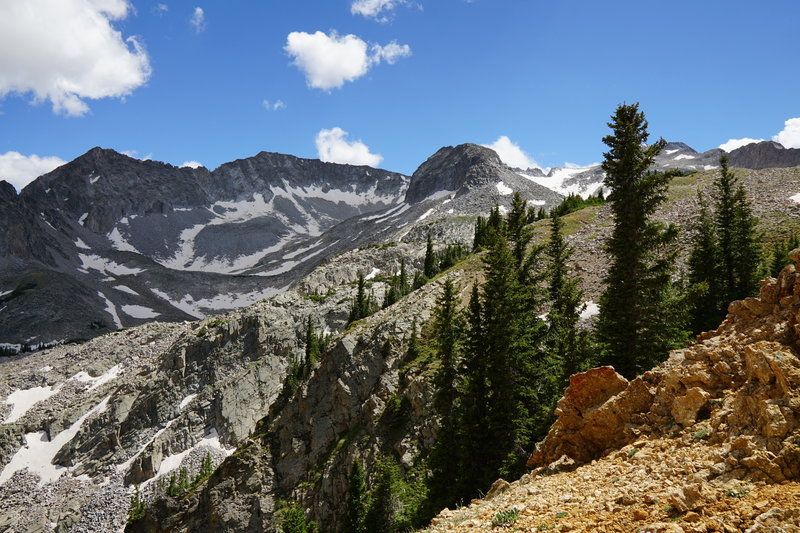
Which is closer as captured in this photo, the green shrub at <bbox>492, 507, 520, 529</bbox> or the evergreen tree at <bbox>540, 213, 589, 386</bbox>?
the green shrub at <bbox>492, 507, 520, 529</bbox>

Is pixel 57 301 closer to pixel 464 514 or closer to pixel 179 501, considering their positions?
pixel 179 501

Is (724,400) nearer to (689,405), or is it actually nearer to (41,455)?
(689,405)

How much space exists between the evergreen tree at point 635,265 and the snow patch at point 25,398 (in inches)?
4422

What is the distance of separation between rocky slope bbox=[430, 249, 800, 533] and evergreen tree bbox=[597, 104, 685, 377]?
7398 mm

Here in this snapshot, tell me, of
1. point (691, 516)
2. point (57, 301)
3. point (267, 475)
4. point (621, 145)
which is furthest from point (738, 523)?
point (57, 301)

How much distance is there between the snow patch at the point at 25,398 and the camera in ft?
313

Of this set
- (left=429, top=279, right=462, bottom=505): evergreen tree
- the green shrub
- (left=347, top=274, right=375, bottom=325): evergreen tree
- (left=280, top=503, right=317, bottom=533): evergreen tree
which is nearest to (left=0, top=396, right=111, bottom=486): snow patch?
(left=347, top=274, right=375, bottom=325): evergreen tree

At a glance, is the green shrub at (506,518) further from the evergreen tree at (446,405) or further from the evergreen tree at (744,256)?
the evergreen tree at (744,256)

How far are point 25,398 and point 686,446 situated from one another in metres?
125

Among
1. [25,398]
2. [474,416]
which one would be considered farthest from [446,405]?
[25,398]

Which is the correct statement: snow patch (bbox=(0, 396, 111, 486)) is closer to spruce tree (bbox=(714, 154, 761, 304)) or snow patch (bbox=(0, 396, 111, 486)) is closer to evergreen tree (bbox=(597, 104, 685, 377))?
evergreen tree (bbox=(597, 104, 685, 377))

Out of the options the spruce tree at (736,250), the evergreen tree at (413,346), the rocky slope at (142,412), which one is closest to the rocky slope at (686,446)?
the spruce tree at (736,250)

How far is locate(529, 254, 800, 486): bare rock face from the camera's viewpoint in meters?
8.04

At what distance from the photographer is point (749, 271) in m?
32.4
